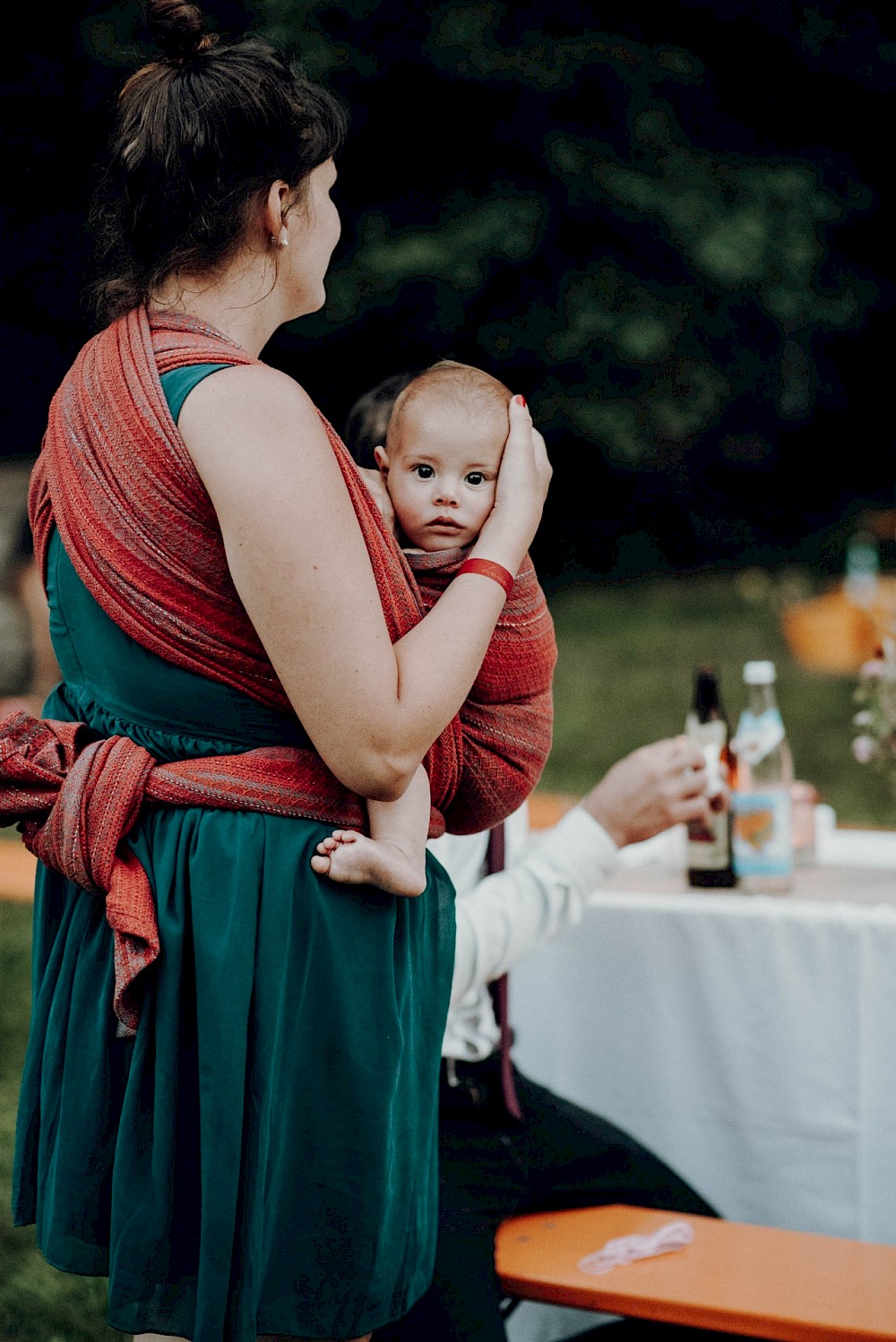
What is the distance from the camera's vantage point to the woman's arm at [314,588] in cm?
118

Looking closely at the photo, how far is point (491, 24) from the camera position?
819 cm

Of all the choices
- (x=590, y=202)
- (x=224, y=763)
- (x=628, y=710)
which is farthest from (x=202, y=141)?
(x=590, y=202)

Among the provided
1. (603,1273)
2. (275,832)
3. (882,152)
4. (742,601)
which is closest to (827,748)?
(742,601)

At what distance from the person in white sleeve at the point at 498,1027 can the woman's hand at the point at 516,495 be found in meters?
0.41

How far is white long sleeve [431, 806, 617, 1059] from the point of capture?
6.18ft

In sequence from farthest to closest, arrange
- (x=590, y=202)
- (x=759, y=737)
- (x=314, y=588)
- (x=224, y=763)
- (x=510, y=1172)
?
(x=590, y=202) → (x=759, y=737) → (x=510, y=1172) → (x=224, y=763) → (x=314, y=588)

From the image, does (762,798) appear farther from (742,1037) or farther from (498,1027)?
(498,1027)

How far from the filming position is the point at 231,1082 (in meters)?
1.25

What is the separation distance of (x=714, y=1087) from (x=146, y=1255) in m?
1.23

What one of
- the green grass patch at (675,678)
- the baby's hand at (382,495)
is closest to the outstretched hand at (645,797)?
the baby's hand at (382,495)

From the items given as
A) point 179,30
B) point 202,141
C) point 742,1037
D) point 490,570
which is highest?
point 179,30

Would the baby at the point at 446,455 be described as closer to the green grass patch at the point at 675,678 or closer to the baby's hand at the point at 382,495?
the baby's hand at the point at 382,495

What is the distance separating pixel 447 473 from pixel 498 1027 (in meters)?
0.86

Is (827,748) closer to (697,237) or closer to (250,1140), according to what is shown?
(697,237)
